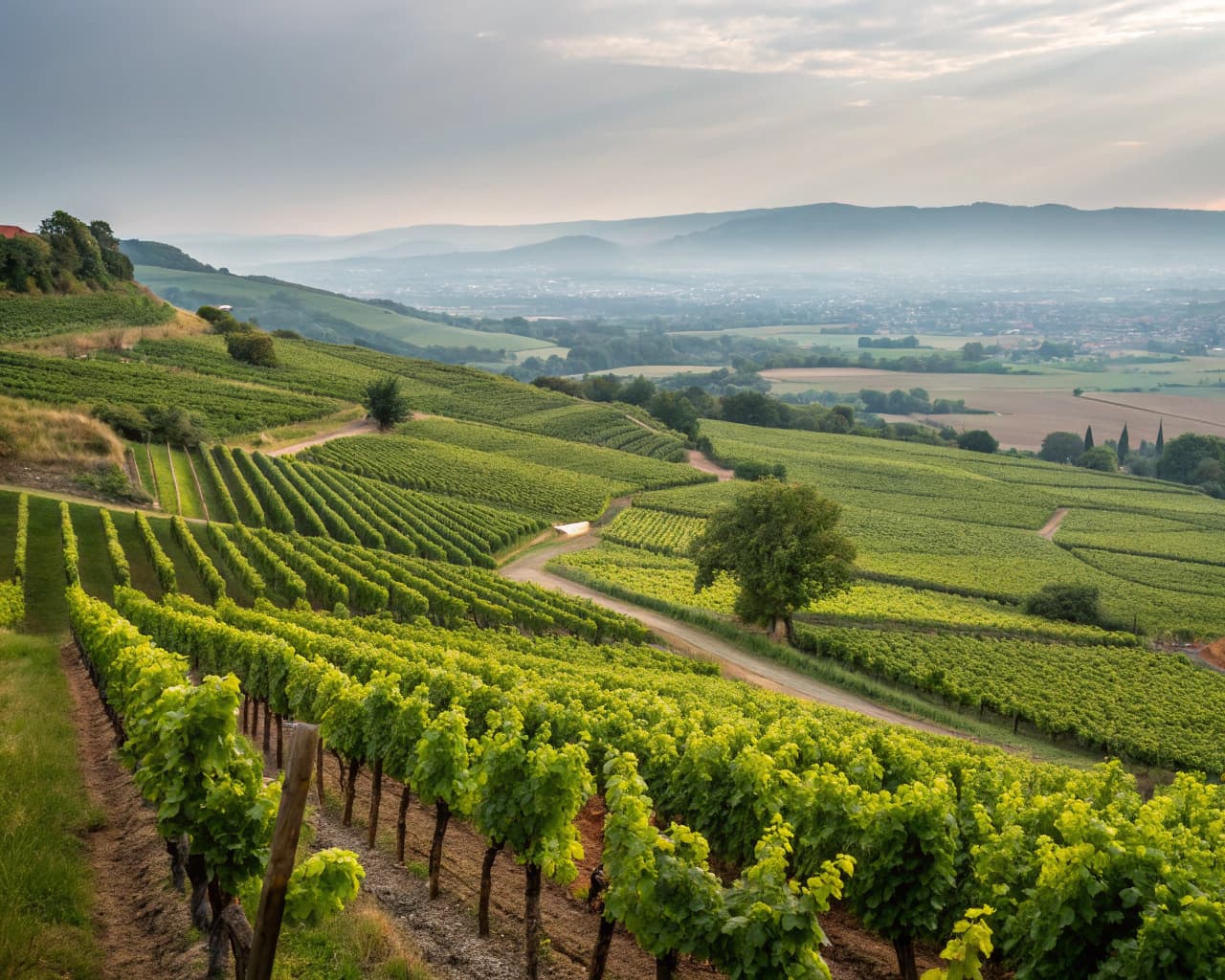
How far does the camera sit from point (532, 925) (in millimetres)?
11672

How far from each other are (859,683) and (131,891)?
33.4 meters

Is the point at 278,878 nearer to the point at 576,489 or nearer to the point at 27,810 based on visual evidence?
the point at 27,810

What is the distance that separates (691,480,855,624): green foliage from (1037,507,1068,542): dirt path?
4273cm

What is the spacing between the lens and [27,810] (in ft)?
44.1

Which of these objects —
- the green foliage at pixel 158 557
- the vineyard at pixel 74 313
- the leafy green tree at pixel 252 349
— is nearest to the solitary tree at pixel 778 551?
the green foliage at pixel 158 557

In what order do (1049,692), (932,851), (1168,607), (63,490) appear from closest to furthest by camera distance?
(932,851) < (1049,692) < (63,490) < (1168,607)

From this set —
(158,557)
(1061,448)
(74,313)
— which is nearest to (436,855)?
(158,557)

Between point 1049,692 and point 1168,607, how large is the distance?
26.3 m

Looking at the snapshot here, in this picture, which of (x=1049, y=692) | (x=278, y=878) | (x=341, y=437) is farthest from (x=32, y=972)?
(x=341, y=437)

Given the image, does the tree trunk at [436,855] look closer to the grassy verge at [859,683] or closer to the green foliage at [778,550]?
the grassy verge at [859,683]

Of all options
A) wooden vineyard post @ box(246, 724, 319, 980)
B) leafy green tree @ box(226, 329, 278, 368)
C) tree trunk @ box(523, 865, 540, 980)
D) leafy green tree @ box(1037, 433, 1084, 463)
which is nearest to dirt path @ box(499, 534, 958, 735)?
tree trunk @ box(523, 865, 540, 980)

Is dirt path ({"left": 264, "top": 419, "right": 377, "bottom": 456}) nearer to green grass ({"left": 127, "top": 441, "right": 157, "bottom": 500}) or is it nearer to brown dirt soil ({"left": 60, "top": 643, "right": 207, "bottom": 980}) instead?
green grass ({"left": 127, "top": 441, "right": 157, "bottom": 500})

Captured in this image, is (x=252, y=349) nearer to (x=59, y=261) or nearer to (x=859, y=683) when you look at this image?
(x=59, y=261)

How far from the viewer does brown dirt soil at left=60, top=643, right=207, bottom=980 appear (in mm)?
10617
